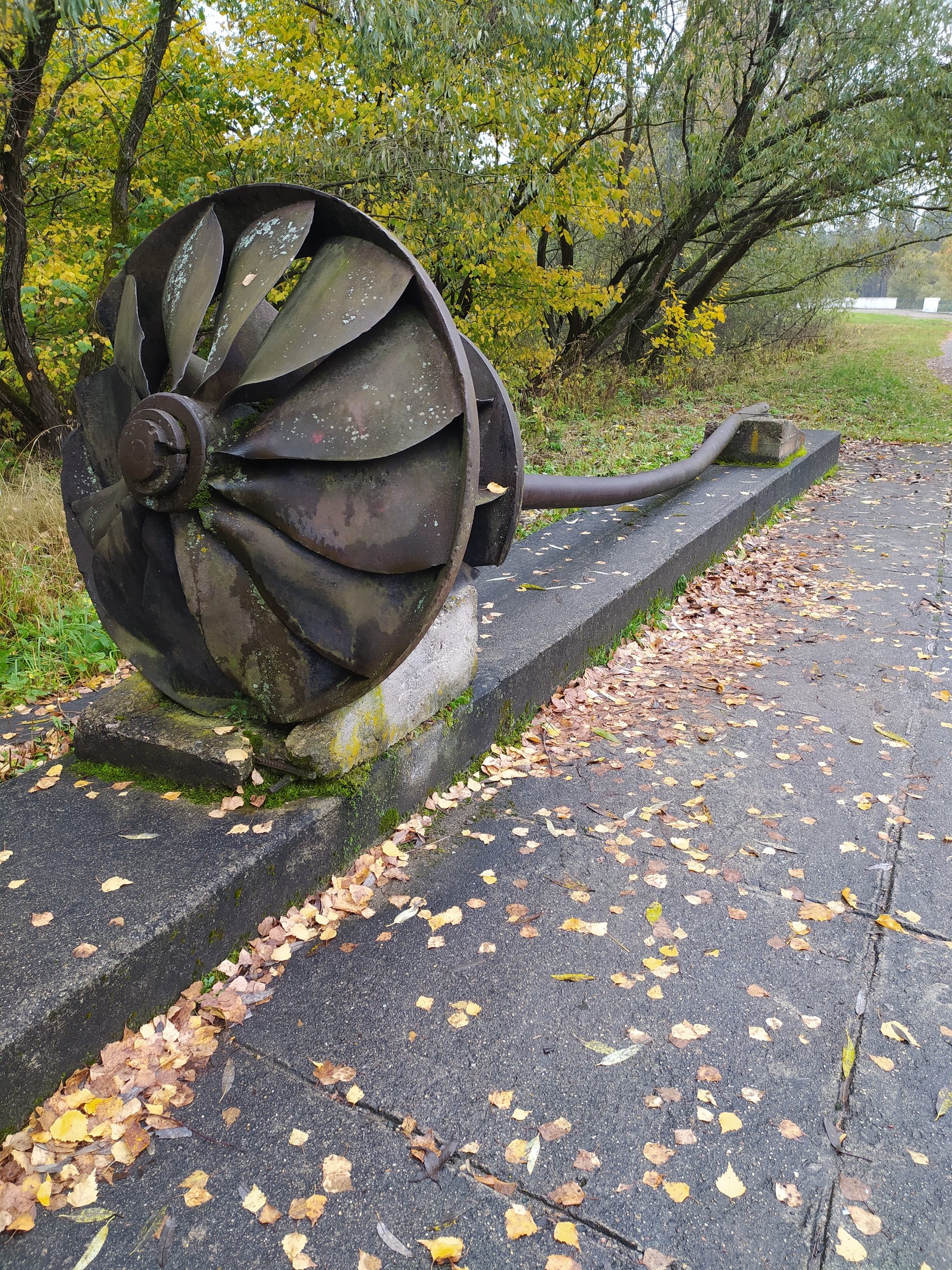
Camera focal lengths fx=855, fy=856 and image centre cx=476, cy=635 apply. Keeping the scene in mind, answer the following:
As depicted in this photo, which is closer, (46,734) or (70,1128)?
(70,1128)

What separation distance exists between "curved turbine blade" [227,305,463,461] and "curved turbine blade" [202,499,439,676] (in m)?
0.22

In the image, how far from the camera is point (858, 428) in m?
12.9

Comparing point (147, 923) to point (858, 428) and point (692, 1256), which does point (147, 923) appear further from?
point (858, 428)

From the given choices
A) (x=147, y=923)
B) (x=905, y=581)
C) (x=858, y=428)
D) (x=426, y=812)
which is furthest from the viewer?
(x=858, y=428)

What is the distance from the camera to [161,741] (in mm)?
2584

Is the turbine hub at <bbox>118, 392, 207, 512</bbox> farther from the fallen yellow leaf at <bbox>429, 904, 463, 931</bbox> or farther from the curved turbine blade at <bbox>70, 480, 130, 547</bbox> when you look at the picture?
the fallen yellow leaf at <bbox>429, 904, 463, 931</bbox>

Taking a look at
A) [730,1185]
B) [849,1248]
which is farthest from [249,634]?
[849,1248]

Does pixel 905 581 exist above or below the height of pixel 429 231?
below

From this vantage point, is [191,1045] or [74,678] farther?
[74,678]

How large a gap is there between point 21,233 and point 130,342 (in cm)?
665

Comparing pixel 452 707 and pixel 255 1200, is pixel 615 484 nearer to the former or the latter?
pixel 452 707

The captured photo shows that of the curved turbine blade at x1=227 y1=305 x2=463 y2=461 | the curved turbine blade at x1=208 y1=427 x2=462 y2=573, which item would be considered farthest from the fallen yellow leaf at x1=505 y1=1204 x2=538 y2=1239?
the curved turbine blade at x1=227 y1=305 x2=463 y2=461

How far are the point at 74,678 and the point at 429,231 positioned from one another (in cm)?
580

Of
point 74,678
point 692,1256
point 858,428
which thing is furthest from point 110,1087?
point 858,428
